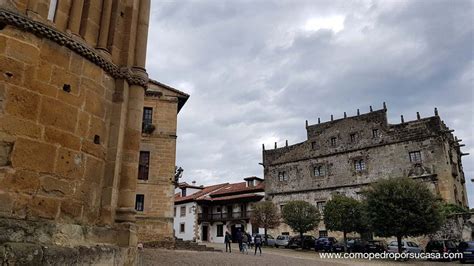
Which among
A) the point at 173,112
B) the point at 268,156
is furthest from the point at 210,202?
the point at 173,112

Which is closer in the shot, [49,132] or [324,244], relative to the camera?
[49,132]

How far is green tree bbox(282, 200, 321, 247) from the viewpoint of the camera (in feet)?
104

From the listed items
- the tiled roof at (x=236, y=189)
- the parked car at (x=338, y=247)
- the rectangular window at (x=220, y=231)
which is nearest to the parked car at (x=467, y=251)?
the parked car at (x=338, y=247)

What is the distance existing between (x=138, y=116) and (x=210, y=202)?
3928 cm

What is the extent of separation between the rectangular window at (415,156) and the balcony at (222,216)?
17.1m

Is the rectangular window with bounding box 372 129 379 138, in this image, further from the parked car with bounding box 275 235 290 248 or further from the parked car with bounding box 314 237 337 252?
the parked car with bounding box 275 235 290 248

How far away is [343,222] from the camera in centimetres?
2855

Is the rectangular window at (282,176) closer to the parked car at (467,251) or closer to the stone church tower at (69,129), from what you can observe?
the parked car at (467,251)

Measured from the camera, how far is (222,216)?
4394cm

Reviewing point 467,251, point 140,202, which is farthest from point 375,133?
point 140,202

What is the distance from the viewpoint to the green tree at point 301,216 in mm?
31547

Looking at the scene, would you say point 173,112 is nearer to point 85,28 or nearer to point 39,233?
point 85,28

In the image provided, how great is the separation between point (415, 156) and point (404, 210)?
43.0 ft

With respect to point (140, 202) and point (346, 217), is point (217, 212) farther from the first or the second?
point (140, 202)
